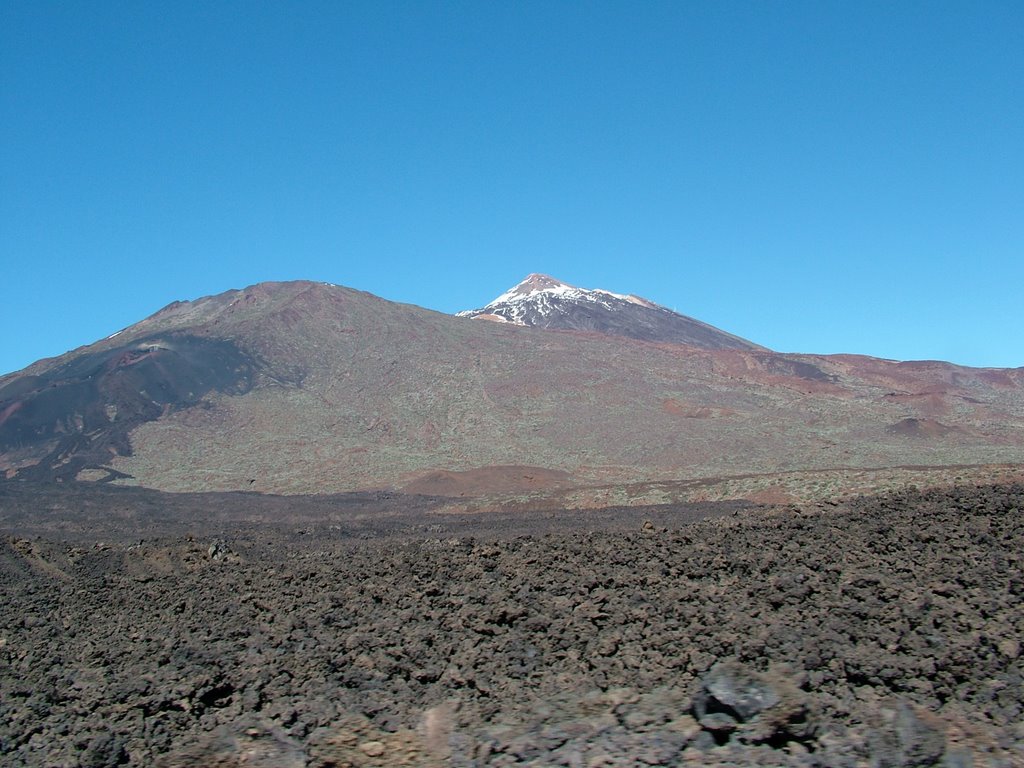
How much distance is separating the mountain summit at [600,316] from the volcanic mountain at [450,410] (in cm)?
3257

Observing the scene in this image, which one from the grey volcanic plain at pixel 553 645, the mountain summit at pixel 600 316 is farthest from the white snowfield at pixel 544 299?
the grey volcanic plain at pixel 553 645

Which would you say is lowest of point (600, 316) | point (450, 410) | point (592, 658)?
point (592, 658)

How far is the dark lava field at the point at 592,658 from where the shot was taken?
5.46m

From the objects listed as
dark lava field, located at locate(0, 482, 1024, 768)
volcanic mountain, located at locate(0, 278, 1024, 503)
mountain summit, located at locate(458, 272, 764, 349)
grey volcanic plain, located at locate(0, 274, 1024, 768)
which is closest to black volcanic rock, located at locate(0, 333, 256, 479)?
volcanic mountain, located at locate(0, 278, 1024, 503)

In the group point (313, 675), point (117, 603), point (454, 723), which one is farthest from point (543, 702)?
point (117, 603)

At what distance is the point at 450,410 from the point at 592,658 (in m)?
54.9

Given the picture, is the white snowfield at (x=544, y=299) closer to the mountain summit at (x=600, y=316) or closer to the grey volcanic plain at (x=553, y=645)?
the mountain summit at (x=600, y=316)

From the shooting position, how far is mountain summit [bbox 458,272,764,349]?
11844 cm

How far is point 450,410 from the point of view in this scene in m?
61.2

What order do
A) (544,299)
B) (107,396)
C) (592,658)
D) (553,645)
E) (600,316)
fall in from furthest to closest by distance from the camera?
(544,299) → (600,316) → (107,396) → (553,645) → (592,658)

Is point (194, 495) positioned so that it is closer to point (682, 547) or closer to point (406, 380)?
point (406, 380)

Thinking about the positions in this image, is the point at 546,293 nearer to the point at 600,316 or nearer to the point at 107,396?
the point at 600,316

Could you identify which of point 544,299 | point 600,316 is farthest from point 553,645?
point 544,299

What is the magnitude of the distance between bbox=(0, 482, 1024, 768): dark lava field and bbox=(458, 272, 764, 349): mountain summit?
344 ft
